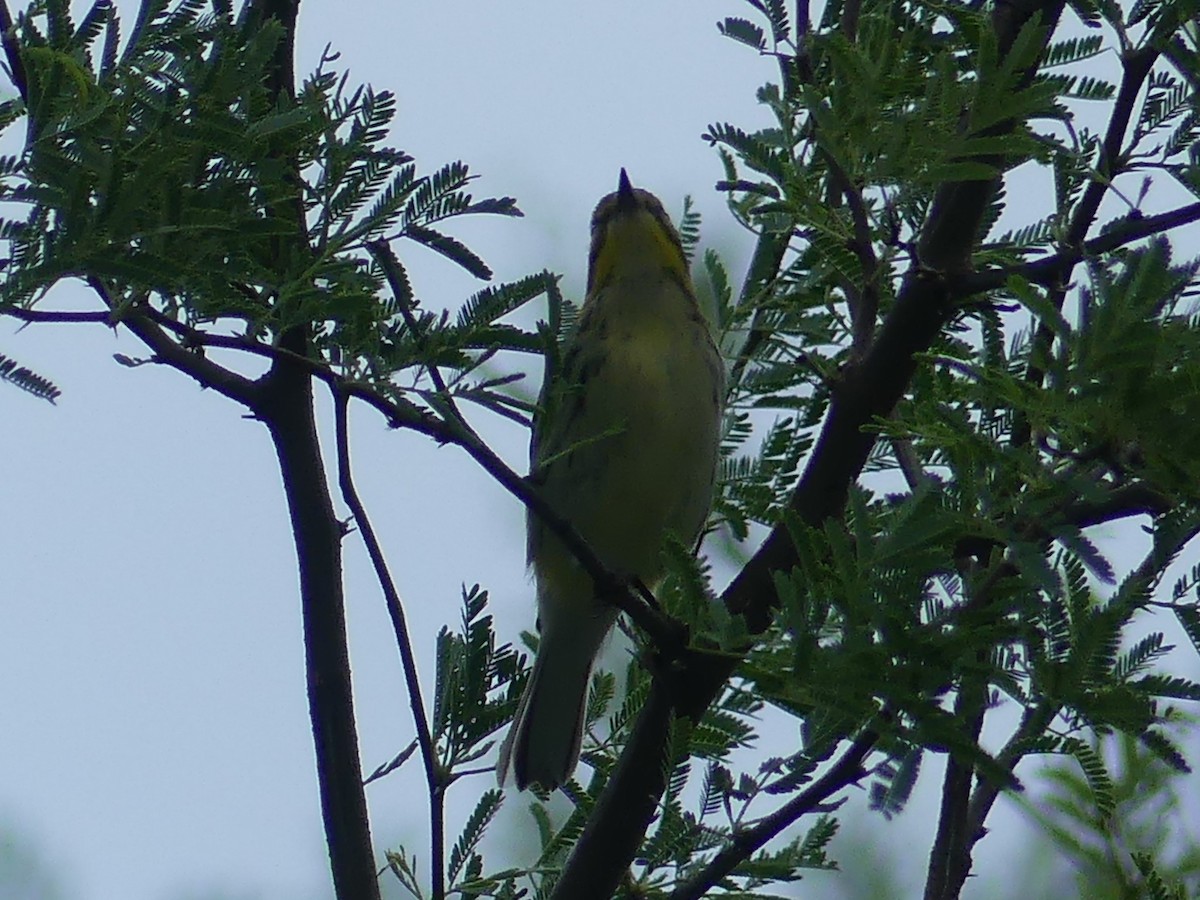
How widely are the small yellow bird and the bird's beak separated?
0.25m

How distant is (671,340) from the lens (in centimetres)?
518

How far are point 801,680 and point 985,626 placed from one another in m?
0.30

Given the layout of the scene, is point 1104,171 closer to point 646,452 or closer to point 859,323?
point 859,323

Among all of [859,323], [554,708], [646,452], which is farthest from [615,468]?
[859,323]

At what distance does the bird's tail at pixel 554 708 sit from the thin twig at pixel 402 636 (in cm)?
114

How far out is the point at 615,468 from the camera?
5059 mm

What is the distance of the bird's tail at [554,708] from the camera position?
187 inches

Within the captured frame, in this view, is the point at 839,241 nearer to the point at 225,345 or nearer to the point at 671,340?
Result: the point at 225,345

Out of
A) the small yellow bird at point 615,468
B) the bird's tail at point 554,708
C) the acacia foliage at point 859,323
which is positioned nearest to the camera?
the acacia foliage at point 859,323

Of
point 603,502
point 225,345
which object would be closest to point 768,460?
point 603,502

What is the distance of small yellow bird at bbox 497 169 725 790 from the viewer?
4922 mm

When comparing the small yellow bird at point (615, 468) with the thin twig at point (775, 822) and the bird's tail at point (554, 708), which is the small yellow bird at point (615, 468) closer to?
the bird's tail at point (554, 708)

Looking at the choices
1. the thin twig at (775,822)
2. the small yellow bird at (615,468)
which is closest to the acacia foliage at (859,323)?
the thin twig at (775,822)

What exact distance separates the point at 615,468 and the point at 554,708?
2.40 ft
